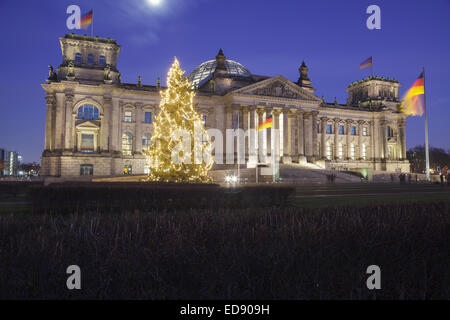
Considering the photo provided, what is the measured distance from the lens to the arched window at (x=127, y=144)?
59.1 m

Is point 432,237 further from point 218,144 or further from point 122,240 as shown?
point 218,144

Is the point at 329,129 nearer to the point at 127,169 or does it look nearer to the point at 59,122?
the point at 127,169

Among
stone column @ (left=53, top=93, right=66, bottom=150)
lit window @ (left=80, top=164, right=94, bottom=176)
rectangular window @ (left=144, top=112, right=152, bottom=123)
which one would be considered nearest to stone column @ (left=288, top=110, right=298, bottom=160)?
rectangular window @ (left=144, top=112, right=152, bottom=123)

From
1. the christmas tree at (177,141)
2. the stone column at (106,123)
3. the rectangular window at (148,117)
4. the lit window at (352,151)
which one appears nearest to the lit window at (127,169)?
the stone column at (106,123)

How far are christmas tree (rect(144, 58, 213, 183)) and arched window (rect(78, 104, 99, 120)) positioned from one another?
34168 millimetres

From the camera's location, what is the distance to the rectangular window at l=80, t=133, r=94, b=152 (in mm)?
55750

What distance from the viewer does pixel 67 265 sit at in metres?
3.62

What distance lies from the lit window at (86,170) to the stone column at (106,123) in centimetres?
412

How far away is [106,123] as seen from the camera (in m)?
56.4

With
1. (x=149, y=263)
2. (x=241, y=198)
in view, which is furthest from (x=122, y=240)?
(x=241, y=198)

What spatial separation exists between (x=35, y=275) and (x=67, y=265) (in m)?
0.33

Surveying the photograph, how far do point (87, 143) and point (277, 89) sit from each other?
38820mm

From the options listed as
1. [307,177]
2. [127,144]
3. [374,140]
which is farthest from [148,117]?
[374,140]

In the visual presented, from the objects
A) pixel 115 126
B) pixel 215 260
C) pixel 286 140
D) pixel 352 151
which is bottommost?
pixel 215 260
